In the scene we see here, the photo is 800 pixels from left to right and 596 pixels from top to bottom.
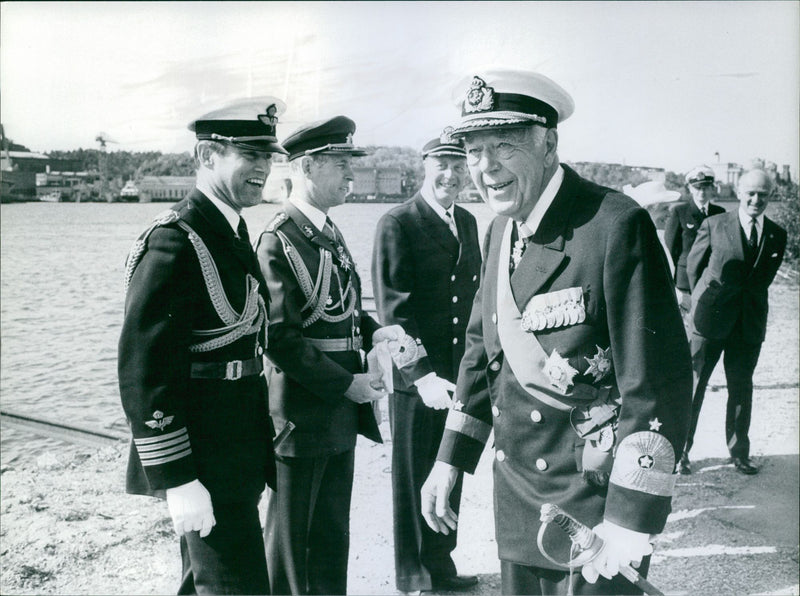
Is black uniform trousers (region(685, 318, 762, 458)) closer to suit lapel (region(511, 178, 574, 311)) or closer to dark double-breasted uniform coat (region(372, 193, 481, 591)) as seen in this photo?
dark double-breasted uniform coat (region(372, 193, 481, 591))

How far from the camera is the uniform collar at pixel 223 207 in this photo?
261 centimetres

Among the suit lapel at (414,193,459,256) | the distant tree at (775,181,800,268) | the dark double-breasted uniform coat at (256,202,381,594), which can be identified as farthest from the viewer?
the distant tree at (775,181,800,268)

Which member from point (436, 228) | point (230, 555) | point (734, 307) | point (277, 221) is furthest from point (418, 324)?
point (734, 307)

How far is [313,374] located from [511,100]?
1.57m

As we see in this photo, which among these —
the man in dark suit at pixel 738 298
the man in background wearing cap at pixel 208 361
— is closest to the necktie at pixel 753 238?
the man in dark suit at pixel 738 298

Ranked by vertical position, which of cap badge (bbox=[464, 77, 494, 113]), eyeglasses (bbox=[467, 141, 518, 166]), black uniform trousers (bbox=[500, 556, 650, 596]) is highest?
cap badge (bbox=[464, 77, 494, 113])

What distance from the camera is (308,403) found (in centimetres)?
323

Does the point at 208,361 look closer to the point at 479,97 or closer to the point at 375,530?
the point at 479,97

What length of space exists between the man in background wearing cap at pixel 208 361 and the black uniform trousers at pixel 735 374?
410 cm

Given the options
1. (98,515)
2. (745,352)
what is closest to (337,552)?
(98,515)

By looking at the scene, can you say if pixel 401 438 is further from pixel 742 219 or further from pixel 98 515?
pixel 742 219

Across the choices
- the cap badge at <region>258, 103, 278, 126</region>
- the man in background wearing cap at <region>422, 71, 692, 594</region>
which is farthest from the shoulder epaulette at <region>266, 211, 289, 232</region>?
the man in background wearing cap at <region>422, 71, 692, 594</region>

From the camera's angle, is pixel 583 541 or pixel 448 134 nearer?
pixel 583 541

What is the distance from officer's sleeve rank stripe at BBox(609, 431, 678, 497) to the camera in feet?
5.80
